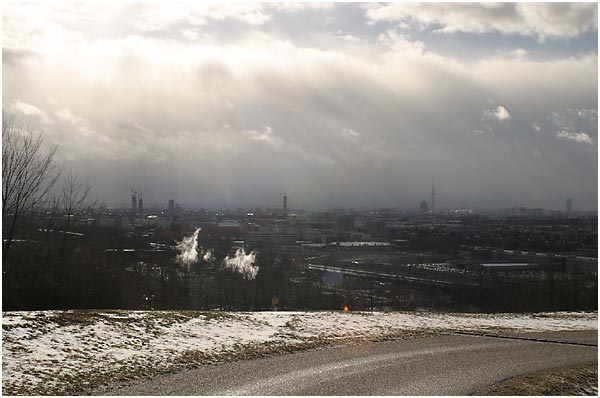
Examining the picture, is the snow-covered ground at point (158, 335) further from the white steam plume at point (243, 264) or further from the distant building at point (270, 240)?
the distant building at point (270, 240)

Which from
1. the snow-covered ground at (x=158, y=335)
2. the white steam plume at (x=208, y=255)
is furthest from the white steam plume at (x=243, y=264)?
the snow-covered ground at (x=158, y=335)

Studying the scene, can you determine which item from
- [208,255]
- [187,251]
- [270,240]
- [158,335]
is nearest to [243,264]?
[208,255]

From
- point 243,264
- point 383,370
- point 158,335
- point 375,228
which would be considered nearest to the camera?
point 383,370

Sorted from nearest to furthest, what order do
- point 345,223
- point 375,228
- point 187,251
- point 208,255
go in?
1. point 187,251
2. point 208,255
3. point 375,228
4. point 345,223

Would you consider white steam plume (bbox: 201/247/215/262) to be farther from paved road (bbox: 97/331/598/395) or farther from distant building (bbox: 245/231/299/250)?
paved road (bbox: 97/331/598/395)

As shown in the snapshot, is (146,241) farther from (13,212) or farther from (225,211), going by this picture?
(225,211)

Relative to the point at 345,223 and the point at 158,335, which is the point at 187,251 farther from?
the point at 345,223
